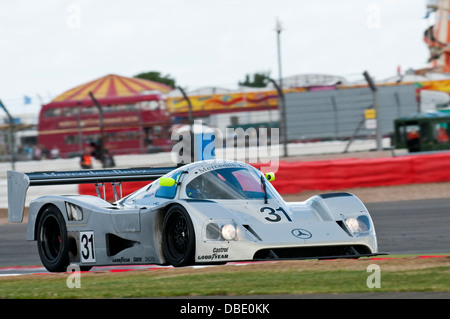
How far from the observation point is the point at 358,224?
25.1ft

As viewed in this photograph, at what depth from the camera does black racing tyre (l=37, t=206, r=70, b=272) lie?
27.7ft

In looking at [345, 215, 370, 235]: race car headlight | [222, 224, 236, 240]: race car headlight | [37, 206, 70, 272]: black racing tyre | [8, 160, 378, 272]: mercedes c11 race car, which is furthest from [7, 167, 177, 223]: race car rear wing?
[345, 215, 370, 235]: race car headlight

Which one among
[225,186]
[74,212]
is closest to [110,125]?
[74,212]

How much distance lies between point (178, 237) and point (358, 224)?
5.39 ft

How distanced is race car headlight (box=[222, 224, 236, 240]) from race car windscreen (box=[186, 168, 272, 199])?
0.71 meters

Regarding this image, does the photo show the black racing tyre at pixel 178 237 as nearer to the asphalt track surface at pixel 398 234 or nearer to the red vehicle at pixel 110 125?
the asphalt track surface at pixel 398 234

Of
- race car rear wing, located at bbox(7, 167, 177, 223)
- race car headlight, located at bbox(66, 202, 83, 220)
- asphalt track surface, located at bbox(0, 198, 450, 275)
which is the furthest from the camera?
asphalt track surface, located at bbox(0, 198, 450, 275)

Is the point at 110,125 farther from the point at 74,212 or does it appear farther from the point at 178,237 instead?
the point at 178,237

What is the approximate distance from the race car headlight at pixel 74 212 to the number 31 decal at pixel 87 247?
7.8 inches

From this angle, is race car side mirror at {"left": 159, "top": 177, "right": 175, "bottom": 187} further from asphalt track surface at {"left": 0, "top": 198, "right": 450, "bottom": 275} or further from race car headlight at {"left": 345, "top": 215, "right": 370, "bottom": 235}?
asphalt track surface at {"left": 0, "top": 198, "right": 450, "bottom": 275}
